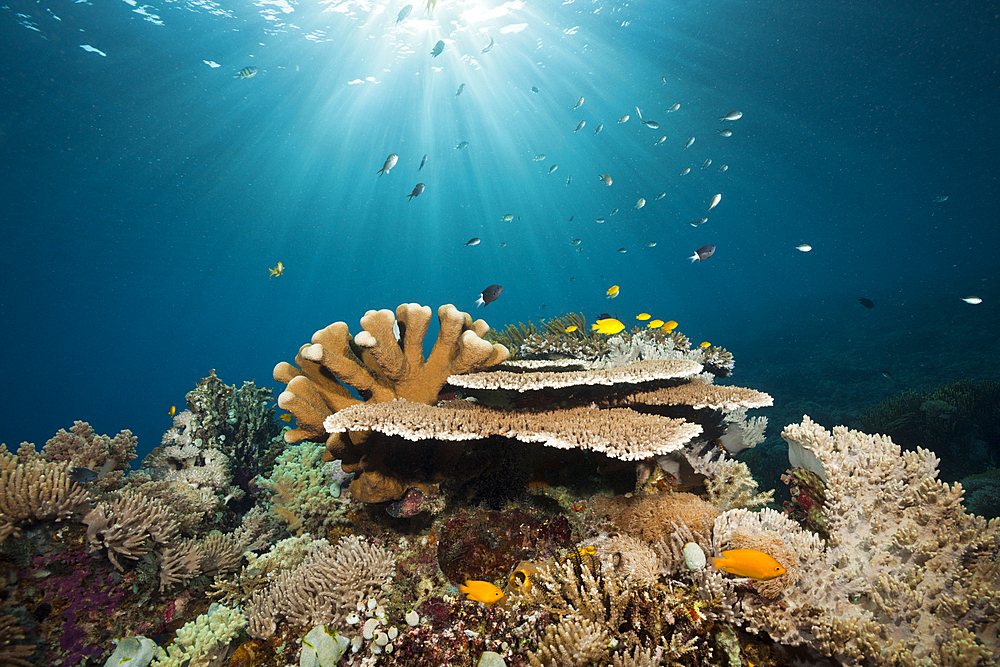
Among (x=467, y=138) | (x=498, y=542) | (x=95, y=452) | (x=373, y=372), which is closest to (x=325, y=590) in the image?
(x=498, y=542)

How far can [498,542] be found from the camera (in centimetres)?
280

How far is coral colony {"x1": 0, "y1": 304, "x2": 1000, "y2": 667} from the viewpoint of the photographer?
2055 millimetres

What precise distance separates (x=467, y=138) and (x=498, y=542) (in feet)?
124

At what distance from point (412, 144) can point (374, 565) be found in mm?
36812

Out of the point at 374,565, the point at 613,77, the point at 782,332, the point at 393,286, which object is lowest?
the point at 374,565

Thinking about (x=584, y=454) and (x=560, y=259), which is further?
(x=560, y=259)

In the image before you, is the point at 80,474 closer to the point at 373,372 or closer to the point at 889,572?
the point at 373,372

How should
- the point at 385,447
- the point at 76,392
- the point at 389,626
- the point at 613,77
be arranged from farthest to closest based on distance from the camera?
the point at 76,392 < the point at 613,77 < the point at 385,447 < the point at 389,626

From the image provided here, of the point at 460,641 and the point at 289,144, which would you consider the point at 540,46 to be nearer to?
the point at 289,144

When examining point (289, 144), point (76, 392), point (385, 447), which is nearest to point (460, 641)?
point (385, 447)

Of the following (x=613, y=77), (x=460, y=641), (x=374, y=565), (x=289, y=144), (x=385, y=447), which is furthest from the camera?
(x=289, y=144)

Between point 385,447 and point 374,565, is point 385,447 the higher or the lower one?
the higher one

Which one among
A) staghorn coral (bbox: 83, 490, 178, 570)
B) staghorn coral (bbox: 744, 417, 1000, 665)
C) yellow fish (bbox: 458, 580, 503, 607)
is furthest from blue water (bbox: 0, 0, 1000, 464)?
staghorn coral (bbox: 83, 490, 178, 570)

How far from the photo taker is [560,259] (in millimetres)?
102812
